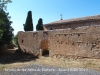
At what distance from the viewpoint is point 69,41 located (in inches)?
664

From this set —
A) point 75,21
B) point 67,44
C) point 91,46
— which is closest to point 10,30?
point 75,21

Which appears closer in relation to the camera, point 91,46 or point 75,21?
point 91,46

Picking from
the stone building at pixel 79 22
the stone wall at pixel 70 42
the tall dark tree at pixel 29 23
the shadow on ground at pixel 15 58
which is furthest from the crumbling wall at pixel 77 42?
the tall dark tree at pixel 29 23

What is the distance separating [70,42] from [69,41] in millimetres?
170

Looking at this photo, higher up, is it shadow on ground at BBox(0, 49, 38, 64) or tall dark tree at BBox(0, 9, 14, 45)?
tall dark tree at BBox(0, 9, 14, 45)

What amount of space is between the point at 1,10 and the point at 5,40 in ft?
17.1

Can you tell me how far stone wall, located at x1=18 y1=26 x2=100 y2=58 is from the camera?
14925 mm

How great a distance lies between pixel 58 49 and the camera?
18.2m

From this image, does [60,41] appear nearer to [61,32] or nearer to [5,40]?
[61,32]

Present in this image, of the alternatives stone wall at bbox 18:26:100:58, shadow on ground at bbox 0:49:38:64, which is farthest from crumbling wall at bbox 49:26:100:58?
shadow on ground at bbox 0:49:38:64

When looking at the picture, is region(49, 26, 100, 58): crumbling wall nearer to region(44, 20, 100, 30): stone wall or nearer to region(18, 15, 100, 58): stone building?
region(18, 15, 100, 58): stone building

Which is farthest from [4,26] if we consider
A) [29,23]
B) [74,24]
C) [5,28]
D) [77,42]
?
[77,42]

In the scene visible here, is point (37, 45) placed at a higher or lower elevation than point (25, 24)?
lower

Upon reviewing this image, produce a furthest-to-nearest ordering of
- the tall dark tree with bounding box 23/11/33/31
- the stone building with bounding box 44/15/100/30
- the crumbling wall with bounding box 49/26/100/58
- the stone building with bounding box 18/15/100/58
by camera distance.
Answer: the tall dark tree with bounding box 23/11/33/31
the stone building with bounding box 44/15/100/30
the stone building with bounding box 18/15/100/58
the crumbling wall with bounding box 49/26/100/58
